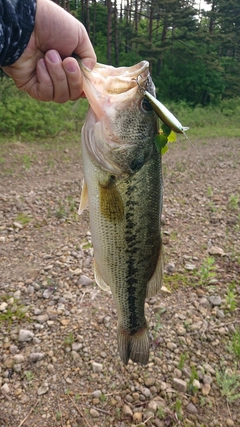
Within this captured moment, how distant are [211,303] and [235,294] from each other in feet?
1.28

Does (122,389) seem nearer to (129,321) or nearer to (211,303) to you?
(129,321)

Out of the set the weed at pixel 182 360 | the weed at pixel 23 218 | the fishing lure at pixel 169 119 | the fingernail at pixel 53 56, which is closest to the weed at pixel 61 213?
the weed at pixel 23 218

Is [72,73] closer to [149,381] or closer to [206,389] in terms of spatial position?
[149,381]

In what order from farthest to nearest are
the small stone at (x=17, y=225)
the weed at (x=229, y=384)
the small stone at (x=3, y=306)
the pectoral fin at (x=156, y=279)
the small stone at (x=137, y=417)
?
1. the small stone at (x=17, y=225)
2. the small stone at (x=3, y=306)
3. the weed at (x=229, y=384)
4. the small stone at (x=137, y=417)
5. the pectoral fin at (x=156, y=279)

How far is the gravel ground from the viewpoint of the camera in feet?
10.1

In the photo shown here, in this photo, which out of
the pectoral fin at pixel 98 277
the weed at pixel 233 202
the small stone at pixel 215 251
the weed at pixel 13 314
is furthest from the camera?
the weed at pixel 233 202

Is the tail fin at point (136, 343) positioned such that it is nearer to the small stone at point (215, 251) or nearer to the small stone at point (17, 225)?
the small stone at point (215, 251)

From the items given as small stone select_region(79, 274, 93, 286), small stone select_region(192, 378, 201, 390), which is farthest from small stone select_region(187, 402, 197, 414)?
small stone select_region(79, 274, 93, 286)

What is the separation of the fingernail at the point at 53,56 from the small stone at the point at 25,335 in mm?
2549

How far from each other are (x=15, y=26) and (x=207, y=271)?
3.57m

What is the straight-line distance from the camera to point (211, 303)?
429cm

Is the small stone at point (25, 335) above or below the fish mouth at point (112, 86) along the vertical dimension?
below

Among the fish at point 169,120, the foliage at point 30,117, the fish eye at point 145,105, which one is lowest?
the foliage at point 30,117

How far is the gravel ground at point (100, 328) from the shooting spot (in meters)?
3.06
